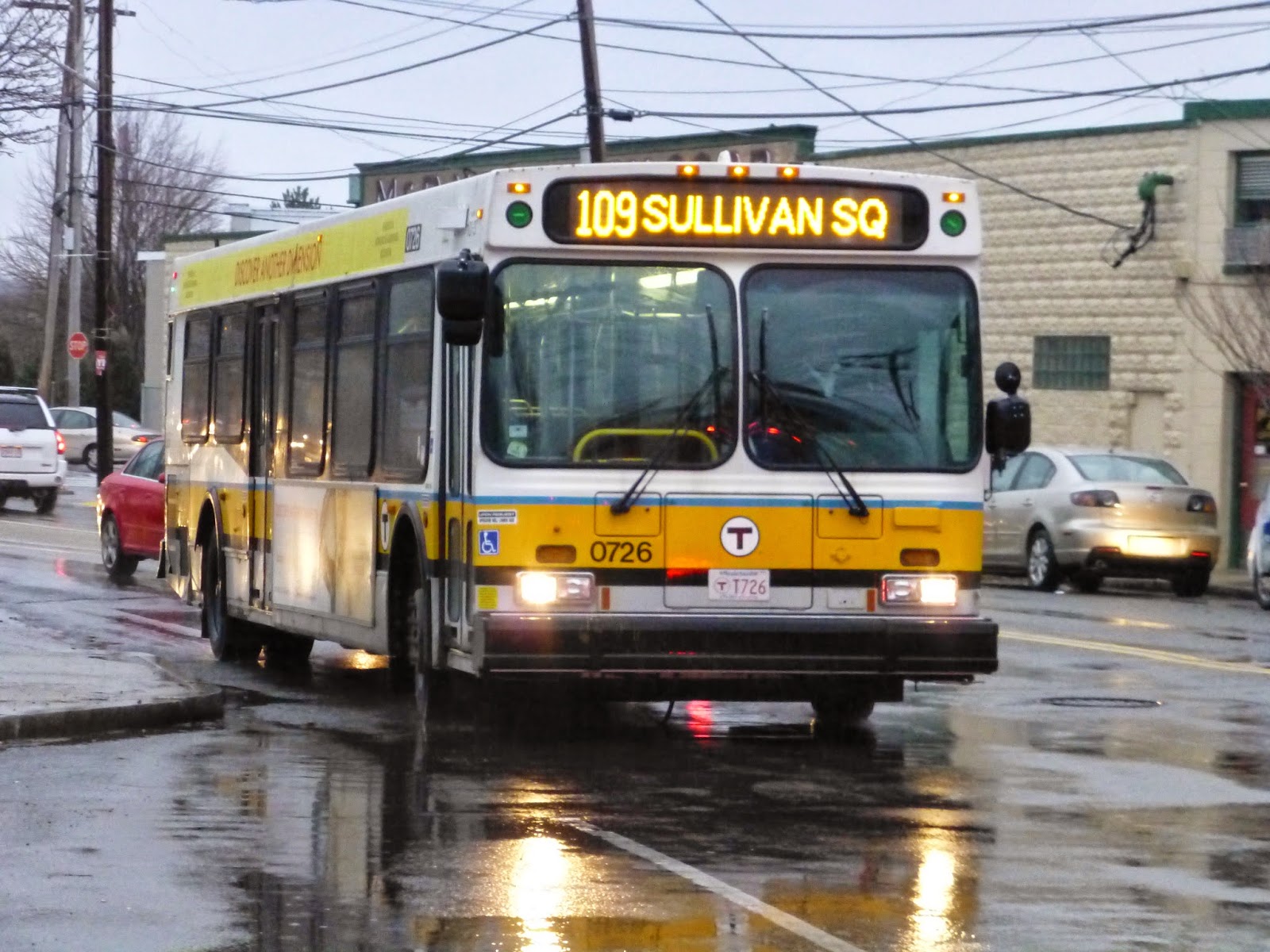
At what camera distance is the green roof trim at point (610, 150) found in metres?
42.5

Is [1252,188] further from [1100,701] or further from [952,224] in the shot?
[952,224]

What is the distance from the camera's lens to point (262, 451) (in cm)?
1612

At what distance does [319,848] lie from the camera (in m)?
9.05

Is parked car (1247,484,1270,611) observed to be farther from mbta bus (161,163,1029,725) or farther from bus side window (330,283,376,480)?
mbta bus (161,163,1029,725)

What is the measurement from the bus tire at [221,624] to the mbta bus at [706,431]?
15.8ft

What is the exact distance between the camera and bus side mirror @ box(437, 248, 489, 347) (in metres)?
11.5

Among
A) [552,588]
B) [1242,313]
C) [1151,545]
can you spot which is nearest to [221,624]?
[552,588]

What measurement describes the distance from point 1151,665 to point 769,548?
19.2 feet

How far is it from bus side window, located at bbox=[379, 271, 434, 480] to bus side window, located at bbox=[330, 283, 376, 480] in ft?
0.96

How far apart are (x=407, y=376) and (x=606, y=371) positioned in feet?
5.60

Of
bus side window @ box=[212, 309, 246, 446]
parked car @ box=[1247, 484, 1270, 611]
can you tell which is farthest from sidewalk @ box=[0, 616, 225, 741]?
parked car @ box=[1247, 484, 1270, 611]

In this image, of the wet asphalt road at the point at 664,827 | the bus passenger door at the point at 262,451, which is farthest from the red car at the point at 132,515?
the wet asphalt road at the point at 664,827

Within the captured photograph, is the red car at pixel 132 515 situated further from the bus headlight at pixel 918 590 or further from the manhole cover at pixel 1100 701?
the bus headlight at pixel 918 590

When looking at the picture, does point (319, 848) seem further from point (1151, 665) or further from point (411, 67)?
point (411, 67)
